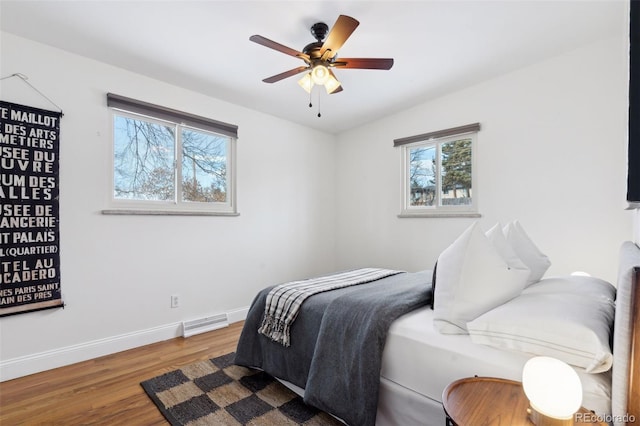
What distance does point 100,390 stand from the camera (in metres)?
2.03

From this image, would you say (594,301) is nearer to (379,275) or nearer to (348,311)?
(348,311)

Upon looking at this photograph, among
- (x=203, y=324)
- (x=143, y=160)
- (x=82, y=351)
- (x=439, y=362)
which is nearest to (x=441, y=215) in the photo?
(x=439, y=362)

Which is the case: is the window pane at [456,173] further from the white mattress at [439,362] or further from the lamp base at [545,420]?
the lamp base at [545,420]

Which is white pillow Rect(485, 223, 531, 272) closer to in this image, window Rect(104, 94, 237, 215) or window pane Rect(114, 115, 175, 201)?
window Rect(104, 94, 237, 215)

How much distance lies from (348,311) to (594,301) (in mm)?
1085

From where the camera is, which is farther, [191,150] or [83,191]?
[191,150]

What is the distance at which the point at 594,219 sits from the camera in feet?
8.44

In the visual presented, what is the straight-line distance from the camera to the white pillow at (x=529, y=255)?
1.86m

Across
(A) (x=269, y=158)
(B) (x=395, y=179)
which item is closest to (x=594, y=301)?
(B) (x=395, y=179)

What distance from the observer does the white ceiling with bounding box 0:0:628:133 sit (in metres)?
2.03

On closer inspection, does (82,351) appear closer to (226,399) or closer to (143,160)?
(226,399)

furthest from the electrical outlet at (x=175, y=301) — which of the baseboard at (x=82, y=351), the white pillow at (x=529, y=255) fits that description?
the white pillow at (x=529, y=255)

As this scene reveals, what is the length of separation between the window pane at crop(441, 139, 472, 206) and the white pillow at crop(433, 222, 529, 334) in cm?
208

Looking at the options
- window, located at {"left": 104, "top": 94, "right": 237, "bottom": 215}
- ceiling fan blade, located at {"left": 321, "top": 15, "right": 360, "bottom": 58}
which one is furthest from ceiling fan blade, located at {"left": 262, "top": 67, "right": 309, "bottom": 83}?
window, located at {"left": 104, "top": 94, "right": 237, "bottom": 215}
